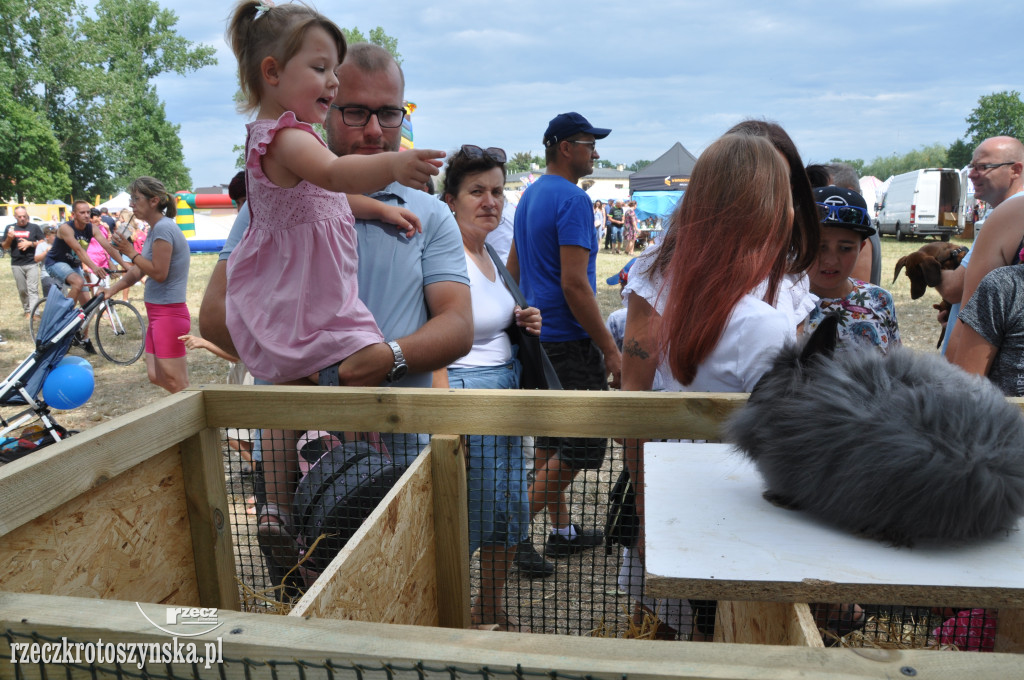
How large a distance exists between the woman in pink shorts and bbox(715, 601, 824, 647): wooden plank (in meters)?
5.03

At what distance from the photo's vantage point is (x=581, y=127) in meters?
3.84

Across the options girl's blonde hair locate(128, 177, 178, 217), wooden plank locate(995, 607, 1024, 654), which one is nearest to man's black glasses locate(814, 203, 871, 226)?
wooden plank locate(995, 607, 1024, 654)

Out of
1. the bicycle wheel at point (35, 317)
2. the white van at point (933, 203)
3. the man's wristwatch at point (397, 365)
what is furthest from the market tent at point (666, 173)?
the man's wristwatch at point (397, 365)

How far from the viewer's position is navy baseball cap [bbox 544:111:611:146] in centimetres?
384

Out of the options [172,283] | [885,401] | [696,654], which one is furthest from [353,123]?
[172,283]

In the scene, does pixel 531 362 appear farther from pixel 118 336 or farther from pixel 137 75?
pixel 137 75

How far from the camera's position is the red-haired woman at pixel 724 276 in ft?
5.77

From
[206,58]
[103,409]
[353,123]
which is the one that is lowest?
[103,409]

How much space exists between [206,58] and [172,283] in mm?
49712

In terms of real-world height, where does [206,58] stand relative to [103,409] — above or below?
above

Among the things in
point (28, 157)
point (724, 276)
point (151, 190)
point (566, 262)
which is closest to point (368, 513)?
point (724, 276)

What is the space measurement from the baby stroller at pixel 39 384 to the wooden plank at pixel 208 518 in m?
3.13

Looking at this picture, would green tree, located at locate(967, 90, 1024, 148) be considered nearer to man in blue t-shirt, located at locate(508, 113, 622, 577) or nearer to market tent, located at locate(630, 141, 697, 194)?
market tent, located at locate(630, 141, 697, 194)

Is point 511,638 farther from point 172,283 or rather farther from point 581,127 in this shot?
point 172,283
